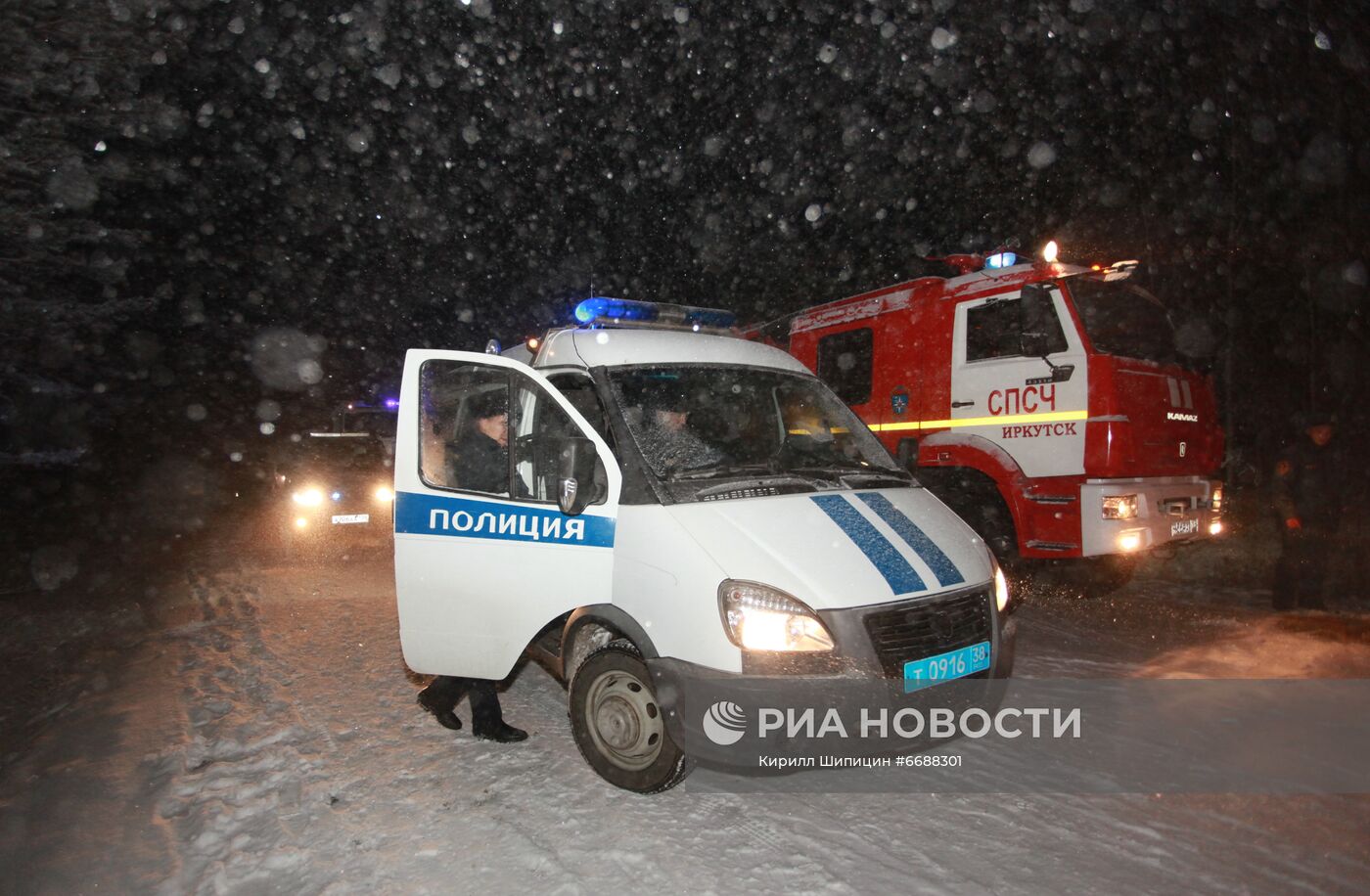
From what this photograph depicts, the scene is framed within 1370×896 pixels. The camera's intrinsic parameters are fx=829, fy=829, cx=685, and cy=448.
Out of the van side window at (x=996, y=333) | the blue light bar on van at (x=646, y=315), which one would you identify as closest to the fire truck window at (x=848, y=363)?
the van side window at (x=996, y=333)

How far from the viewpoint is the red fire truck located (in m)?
6.43

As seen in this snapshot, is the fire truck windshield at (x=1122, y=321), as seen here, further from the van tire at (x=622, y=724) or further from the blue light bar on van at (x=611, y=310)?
the van tire at (x=622, y=724)

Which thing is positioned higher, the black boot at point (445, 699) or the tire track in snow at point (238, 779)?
the black boot at point (445, 699)

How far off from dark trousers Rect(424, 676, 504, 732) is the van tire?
0.84 metres

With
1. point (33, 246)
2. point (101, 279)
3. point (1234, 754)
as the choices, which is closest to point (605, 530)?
point (1234, 754)

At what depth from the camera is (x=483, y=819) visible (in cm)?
357

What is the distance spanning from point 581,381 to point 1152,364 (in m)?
4.98

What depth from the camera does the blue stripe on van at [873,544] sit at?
3.44 metres

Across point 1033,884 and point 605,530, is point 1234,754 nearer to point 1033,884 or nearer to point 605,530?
point 1033,884

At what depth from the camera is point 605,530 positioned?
378cm

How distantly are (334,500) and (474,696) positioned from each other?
7.75 metres

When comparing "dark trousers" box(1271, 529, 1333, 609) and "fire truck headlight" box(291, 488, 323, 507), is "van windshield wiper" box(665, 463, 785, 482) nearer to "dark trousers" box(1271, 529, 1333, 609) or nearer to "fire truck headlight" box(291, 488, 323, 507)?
"dark trousers" box(1271, 529, 1333, 609)

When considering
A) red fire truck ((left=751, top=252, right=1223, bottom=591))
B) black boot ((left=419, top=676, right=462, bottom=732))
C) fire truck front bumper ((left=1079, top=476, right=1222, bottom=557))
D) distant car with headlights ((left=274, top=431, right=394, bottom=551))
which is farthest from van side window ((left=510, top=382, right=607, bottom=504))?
distant car with headlights ((left=274, top=431, right=394, bottom=551))

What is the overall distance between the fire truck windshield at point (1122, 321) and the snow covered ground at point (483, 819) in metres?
2.50
